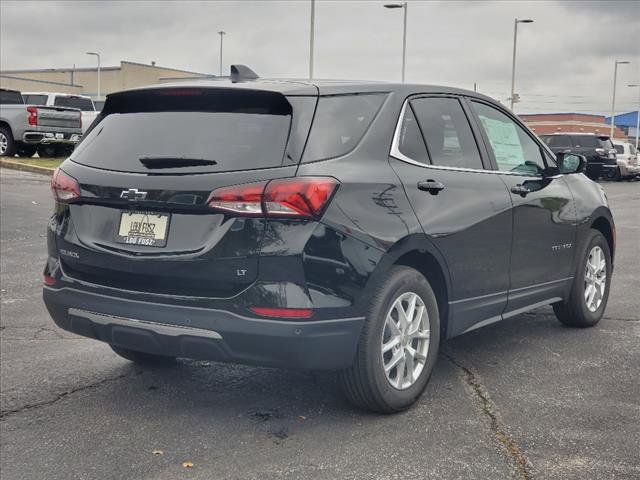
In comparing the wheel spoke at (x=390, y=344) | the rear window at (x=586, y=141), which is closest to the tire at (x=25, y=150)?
the rear window at (x=586, y=141)

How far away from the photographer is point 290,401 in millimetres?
4445

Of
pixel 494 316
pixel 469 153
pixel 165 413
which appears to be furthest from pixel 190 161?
pixel 494 316

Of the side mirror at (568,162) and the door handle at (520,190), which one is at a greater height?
the side mirror at (568,162)

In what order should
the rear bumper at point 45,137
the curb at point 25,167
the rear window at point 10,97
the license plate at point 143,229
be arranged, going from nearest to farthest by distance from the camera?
the license plate at point 143,229 < the curb at point 25,167 < the rear bumper at point 45,137 < the rear window at point 10,97

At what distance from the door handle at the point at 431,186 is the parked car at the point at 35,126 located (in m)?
19.3

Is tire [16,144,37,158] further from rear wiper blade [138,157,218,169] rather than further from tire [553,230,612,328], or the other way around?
rear wiper blade [138,157,218,169]

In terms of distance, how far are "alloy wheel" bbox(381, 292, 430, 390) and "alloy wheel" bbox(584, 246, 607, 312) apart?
2318mm

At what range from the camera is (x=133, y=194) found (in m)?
3.88

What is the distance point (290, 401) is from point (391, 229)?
3.74 ft

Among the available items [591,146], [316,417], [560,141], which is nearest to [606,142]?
[591,146]

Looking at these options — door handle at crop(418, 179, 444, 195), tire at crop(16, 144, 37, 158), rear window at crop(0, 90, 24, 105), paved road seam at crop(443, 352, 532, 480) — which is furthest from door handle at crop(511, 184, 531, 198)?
rear window at crop(0, 90, 24, 105)

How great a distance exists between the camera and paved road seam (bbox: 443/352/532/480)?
11.7 ft

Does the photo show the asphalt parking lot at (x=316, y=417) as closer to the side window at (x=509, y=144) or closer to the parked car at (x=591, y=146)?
the side window at (x=509, y=144)

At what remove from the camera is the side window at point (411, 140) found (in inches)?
172
